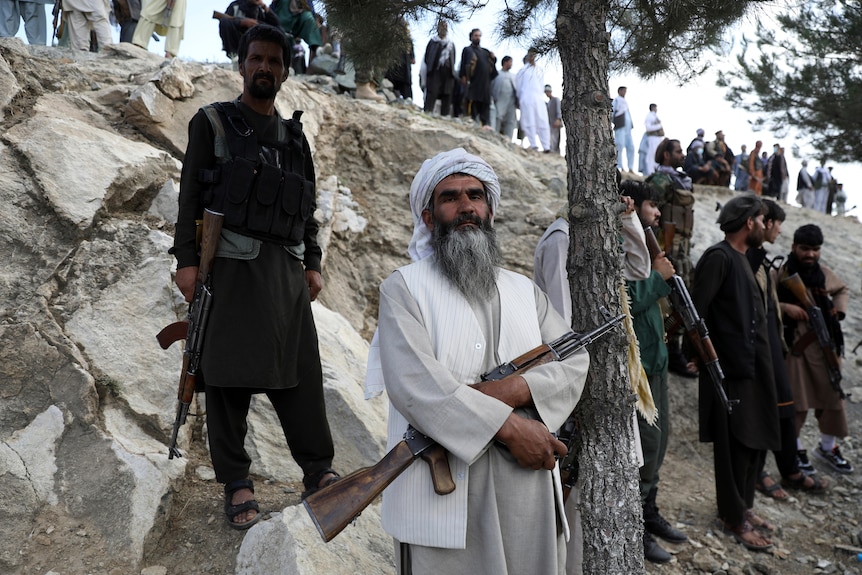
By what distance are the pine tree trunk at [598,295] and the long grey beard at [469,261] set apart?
360 millimetres

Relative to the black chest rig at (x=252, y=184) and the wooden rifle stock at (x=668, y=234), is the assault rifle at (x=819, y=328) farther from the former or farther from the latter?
the black chest rig at (x=252, y=184)

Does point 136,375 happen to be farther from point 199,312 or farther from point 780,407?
point 780,407

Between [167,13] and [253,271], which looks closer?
[253,271]

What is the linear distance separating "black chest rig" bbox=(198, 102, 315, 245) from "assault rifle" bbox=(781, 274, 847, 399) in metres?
4.19

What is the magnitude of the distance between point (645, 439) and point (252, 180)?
7.71 feet

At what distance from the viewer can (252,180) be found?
270 cm

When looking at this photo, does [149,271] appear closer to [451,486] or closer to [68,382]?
[68,382]

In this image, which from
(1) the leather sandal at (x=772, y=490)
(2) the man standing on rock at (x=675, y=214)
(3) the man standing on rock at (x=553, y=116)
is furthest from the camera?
(3) the man standing on rock at (x=553, y=116)

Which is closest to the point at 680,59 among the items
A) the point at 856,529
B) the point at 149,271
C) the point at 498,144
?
the point at 149,271

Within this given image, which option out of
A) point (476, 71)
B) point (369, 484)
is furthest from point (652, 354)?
point (476, 71)

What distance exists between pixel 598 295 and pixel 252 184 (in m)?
1.47

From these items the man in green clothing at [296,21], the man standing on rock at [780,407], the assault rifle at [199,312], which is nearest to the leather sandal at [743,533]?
the man standing on rock at [780,407]

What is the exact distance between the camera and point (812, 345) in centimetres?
521

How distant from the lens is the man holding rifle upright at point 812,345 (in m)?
5.14
